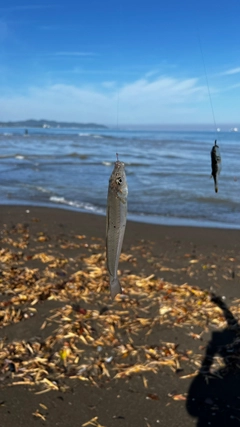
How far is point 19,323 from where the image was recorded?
6.68 meters

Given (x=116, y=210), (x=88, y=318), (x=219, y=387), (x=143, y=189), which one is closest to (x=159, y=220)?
(x=143, y=189)

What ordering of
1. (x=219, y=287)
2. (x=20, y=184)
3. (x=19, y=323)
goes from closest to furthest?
(x=19, y=323)
(x=219, y=287)
(x=20, y=184)

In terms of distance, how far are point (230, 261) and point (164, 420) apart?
5755mm

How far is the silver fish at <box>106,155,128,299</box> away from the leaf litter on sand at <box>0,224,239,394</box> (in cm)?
320

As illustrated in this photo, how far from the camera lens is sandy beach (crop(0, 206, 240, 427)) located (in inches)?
198

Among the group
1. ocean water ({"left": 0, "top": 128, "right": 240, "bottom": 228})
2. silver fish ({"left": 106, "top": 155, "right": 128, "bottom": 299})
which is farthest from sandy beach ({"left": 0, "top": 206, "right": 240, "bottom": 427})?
ocean water ({"left": 0, "top": 128, "right": 240, "bottom": 228})

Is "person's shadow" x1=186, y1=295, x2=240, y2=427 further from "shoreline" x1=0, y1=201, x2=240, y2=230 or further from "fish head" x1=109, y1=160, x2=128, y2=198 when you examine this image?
"shoreline" x1=0, y1=201, x2=240, y2=230

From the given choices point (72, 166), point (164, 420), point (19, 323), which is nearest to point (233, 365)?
point (164, 420)

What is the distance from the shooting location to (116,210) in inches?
95.7

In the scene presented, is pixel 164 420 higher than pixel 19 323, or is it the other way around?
pixel 19 323

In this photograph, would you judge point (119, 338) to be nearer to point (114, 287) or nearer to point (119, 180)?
point (114, 287)

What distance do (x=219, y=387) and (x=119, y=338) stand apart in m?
1.74

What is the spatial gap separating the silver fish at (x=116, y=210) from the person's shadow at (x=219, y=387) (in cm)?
329

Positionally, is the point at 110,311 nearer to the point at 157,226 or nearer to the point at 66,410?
the point at 66,410
